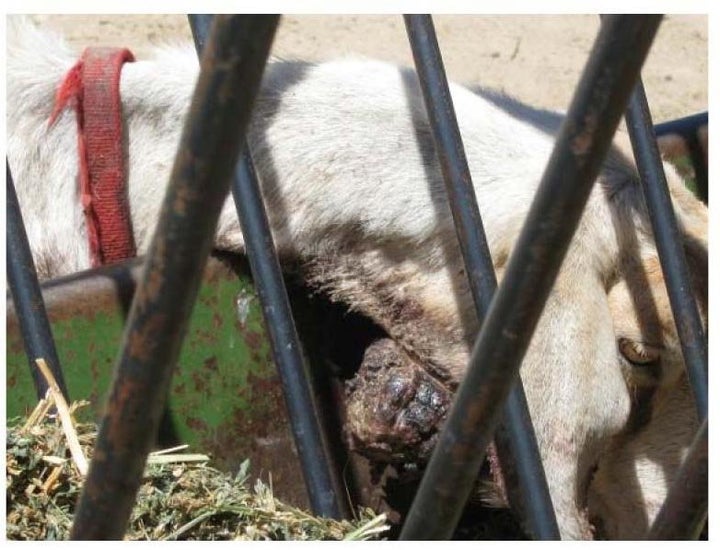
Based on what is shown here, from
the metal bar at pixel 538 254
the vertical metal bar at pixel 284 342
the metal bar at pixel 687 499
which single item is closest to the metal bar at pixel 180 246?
the metal bar at pixel 538 254

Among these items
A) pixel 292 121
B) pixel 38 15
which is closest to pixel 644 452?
pixel 292 121

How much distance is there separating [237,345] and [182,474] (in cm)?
70

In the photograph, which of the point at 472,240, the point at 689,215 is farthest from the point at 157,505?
the point at 689,215

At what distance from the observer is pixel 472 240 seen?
5.90 feet

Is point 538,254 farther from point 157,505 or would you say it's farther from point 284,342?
point 284,342

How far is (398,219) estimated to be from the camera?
2.19 meters

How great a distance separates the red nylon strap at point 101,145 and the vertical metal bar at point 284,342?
55 centimetres

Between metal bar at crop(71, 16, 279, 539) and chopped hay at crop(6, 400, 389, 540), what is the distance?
1.67ft

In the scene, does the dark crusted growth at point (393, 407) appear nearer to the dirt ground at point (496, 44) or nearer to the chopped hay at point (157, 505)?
the chopped hay at point (157, 505)

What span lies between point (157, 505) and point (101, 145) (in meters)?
0.95

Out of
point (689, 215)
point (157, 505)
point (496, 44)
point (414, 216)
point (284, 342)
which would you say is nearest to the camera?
point (157, 505)

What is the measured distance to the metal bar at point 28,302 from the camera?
68.3 inches

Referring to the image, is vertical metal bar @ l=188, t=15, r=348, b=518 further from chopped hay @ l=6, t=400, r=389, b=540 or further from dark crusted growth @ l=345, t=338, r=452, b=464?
Answer: dark crusted growth @ l=345, t=338, r=452, b=464

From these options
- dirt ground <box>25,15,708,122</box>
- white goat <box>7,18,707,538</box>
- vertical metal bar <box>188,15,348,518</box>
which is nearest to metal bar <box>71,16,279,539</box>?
vertical metal bar <box>188,15,348,518</box>
